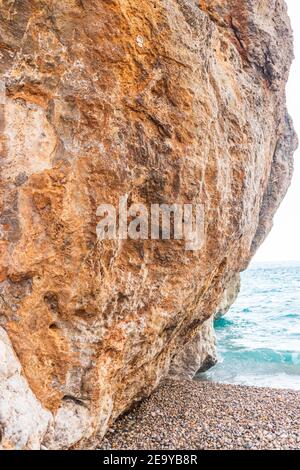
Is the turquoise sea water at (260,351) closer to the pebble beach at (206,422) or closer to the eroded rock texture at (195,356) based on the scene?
the eroded rock texture at (195,356)

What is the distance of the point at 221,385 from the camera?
8305 millimetres

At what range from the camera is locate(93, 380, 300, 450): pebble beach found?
5.17 m

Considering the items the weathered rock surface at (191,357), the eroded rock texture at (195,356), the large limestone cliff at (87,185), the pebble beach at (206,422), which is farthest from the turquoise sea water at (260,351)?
the large limestone cliff at (87,185)

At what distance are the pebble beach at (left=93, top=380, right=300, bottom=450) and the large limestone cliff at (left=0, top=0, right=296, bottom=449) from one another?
432 millimetres

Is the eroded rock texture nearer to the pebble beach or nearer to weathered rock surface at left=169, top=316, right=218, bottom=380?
weathered rock surface at left=169, top=316, right=218, bottom=380

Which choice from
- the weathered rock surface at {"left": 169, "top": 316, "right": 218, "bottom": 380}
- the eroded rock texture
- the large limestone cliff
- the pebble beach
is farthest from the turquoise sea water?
the large limestone cliff

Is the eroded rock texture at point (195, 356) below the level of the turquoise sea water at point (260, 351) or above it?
above

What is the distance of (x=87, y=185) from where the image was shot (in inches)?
179

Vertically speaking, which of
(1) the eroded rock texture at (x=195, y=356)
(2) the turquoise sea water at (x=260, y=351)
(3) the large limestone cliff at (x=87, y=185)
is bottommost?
(2) the turquoise sea water at (x=260, y=351)

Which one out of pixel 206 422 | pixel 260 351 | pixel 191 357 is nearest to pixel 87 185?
pixel 206 422

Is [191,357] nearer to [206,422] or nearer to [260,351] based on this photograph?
[206,422]

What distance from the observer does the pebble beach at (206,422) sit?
5172 mm

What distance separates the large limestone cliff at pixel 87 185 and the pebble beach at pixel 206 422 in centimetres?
43

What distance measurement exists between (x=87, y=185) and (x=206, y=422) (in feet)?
13.4
